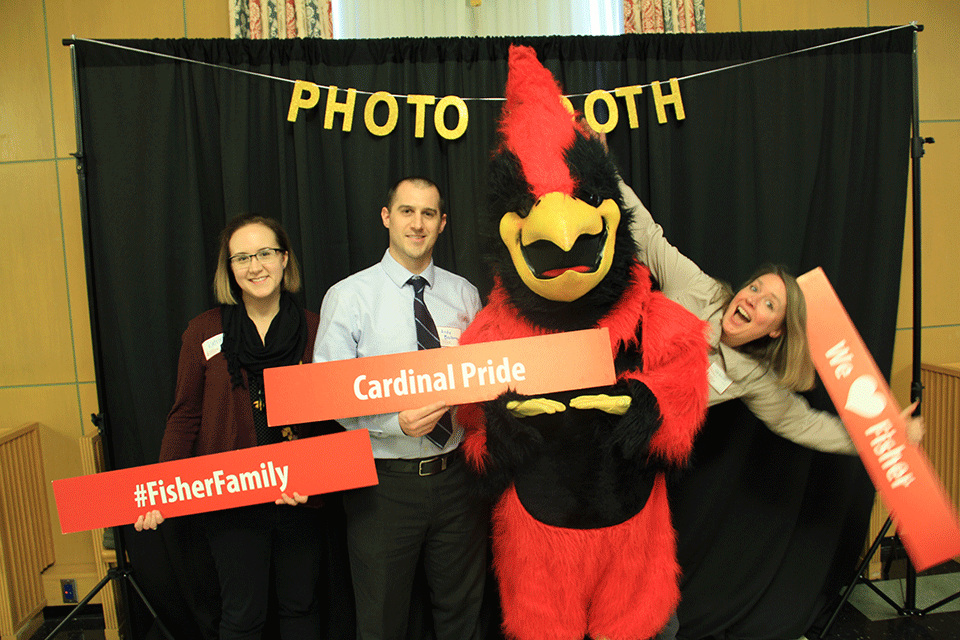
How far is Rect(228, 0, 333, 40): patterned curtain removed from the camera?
2305mm

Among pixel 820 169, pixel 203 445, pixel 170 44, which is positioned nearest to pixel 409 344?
pixel 203 445

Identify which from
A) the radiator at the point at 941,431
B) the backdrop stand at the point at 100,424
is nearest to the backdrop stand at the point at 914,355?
the radiator at the point at 941,431

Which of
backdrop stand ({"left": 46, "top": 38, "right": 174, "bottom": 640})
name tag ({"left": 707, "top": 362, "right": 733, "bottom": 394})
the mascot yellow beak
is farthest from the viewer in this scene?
backdrop stand ({"left": 46, "top": 38, "right": 174, "bottom": 640})

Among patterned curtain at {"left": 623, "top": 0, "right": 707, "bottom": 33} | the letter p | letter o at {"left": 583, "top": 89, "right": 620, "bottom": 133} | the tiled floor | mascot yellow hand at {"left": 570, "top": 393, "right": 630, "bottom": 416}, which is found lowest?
the tiled floor

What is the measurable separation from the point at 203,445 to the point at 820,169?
2.69 metres

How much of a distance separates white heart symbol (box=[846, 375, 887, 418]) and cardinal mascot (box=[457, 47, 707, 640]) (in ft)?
1.79

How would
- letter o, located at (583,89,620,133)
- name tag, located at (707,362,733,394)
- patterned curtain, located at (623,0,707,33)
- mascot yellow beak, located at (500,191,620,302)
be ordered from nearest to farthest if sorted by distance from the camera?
mascot yellow beak, located at (500,191,620,302) < name tag, located at (707,362,733,394) < letter o, located at (583,89,620,133) < patterned curtain, located at (623,0,707,33)

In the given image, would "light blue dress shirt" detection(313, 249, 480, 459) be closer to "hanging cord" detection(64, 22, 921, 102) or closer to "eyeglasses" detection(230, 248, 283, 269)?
"eyeglasses" detection(230, 248, 283, 269)

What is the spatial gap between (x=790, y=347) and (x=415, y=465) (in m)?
1.28

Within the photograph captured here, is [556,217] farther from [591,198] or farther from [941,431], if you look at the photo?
[941,431]

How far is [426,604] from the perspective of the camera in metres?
2.22

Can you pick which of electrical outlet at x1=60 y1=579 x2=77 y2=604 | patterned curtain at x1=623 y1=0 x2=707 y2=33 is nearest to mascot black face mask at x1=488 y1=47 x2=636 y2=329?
patterned curtain at x1=623 y1=0 x2=707 y2=33

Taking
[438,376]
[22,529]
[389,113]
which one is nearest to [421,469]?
[438,376]

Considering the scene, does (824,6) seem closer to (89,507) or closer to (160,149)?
(160,149)
